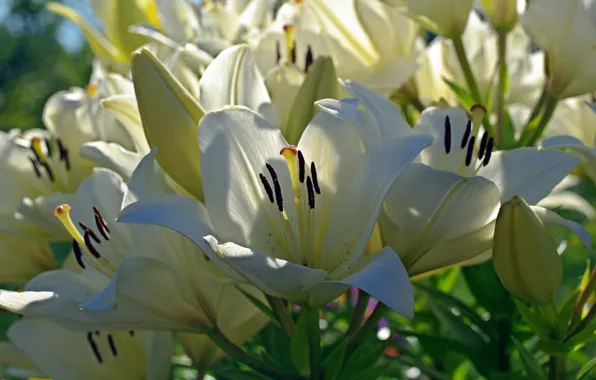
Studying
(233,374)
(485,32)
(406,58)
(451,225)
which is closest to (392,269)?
(451,225)

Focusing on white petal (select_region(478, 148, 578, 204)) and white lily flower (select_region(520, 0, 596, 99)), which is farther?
white lily flower (select_region(520, 0, 596, 99))

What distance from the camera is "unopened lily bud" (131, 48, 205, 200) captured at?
56cm

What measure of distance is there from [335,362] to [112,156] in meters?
0.25

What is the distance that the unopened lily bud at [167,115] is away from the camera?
1.85 feet

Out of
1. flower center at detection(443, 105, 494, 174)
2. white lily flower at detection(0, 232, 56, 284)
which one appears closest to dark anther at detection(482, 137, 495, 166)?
flower center at detection(443, 105, 494, 174)

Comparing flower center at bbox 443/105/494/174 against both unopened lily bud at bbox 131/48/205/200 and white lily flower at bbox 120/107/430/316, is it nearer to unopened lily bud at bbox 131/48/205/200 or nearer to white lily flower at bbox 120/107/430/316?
white lily flower at bbox 120/107/430/316

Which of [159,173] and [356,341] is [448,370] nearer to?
[356,341]

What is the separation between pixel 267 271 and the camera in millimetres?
501

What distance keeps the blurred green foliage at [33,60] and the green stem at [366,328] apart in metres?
8.34

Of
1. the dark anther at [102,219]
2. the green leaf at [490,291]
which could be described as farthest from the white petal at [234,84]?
the green leaf at [490,291]

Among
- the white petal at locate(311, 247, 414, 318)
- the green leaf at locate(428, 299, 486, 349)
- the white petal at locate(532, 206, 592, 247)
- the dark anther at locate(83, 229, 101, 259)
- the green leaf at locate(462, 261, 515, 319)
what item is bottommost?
the green leaf at locate(428, 299, 486, 349)

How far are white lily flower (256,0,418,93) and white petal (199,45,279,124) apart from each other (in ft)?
0.63

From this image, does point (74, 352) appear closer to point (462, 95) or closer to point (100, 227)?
point (100, 227)

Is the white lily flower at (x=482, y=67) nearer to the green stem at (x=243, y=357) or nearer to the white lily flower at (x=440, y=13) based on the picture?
the white lily flower at (x=440, y=13)
